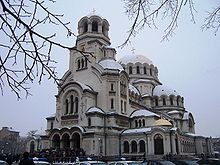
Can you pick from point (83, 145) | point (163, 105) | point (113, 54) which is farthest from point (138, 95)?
point (83, 145)

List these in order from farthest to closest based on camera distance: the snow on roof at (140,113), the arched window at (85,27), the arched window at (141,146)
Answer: the arched window at (85,27), the snow on roof at (140,113), the arched window at (141,146)

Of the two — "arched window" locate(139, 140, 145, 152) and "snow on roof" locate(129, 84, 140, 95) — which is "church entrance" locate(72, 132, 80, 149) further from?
"snow on roof" locate(129, 84, 140, 95)

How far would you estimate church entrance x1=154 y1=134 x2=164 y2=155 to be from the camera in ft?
126

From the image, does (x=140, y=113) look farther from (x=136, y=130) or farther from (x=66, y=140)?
(x=66, y=140)

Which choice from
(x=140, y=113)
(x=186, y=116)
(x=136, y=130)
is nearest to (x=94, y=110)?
(x=136, y=130)

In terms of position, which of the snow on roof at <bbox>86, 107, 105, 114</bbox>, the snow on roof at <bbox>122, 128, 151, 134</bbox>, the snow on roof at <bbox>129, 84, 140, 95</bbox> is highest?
the snow on roof at <bbox>129, 84, 140, 95</bbox>

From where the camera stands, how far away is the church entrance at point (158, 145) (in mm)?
38553

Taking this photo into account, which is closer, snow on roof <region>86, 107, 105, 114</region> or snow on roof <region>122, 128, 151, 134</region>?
snow on roof <region>86, 107, 105, 114</region>

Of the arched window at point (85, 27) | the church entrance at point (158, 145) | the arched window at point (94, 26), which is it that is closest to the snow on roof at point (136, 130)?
the church entrance at point (158, 145)

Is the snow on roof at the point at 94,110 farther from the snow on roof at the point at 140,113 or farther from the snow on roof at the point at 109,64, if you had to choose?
the snow on roof at the point at 109,64

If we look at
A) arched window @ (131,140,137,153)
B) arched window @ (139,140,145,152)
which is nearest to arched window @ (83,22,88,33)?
A: arched window @ (131,140,137,153)

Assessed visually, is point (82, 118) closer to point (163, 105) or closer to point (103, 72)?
point (103, 72)

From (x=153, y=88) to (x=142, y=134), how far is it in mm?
22660

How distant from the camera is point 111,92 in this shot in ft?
141
